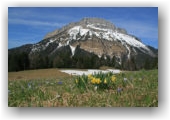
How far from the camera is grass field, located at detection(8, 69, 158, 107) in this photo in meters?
5.40

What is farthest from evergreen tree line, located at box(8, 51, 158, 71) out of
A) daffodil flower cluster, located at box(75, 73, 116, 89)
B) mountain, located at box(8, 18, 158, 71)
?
daffodil flower cluster, located at box(75, 73, 116, 89)

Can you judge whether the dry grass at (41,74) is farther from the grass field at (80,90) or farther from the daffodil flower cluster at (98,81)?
the daffodil flower cluster at (98,81)

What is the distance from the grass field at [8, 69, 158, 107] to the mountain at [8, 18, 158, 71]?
0.09m

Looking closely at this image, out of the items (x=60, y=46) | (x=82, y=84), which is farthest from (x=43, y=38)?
(x=82, y=84)

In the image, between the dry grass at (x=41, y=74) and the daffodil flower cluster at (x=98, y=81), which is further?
the dry grass at (x=41, y=74)

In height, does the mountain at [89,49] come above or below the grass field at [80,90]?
above

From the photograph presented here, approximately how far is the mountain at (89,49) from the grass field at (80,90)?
0.31ft

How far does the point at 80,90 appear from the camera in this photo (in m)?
5.46

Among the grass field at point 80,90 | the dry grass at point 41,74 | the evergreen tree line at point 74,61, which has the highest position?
the evergreen tree line at point 74,61

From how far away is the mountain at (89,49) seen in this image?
5.50m

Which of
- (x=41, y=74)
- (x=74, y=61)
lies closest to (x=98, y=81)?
(x=74, y=61)

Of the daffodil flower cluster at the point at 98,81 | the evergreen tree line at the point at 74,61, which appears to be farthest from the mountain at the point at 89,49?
the daffodil flower cluster at the point at 98,81

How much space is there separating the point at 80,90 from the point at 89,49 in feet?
1.23
